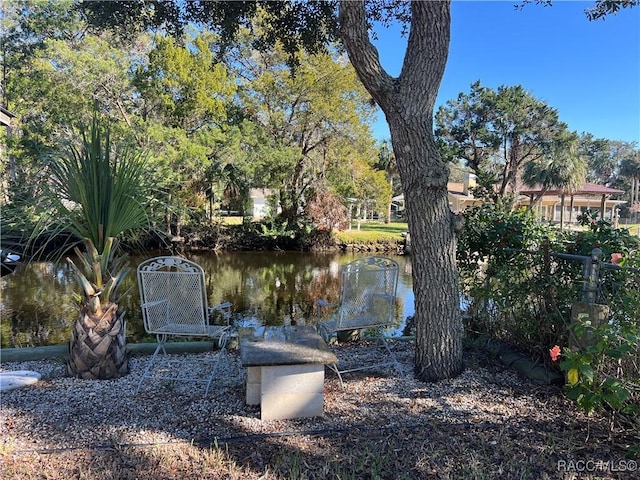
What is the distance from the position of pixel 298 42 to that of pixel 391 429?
4372mm

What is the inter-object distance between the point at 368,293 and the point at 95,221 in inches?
88.8

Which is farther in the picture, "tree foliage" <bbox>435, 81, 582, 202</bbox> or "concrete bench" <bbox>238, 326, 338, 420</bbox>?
"tree foliage" <bbox>435, 81, 582, 202</bbox>

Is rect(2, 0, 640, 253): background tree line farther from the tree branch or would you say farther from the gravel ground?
the tree branch

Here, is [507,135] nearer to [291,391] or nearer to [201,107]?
[201,107]

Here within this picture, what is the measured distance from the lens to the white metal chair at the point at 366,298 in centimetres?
344

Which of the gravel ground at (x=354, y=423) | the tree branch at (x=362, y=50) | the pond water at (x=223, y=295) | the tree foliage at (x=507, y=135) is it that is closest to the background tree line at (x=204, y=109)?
the pond water at (x=223, y=295)

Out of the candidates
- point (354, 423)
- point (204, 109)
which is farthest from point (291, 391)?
point (204, 109)

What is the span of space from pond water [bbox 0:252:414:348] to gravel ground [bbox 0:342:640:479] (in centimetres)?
172

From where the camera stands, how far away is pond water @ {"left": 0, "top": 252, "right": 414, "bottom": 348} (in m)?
6.69

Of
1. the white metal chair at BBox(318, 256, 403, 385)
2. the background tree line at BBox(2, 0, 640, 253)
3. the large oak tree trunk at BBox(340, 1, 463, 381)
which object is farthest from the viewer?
the background tree line at BBox(2, 0, 640, 253)

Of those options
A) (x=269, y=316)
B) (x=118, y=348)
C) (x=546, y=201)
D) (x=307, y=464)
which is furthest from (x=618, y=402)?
(x=546, y=201)

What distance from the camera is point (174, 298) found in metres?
3.38

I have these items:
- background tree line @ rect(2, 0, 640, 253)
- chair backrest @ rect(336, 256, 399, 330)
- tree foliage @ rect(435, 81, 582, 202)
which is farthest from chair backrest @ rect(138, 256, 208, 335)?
tree foliage @ rect(435, 81, 582, 202)

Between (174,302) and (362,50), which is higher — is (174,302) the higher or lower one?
the lower one
